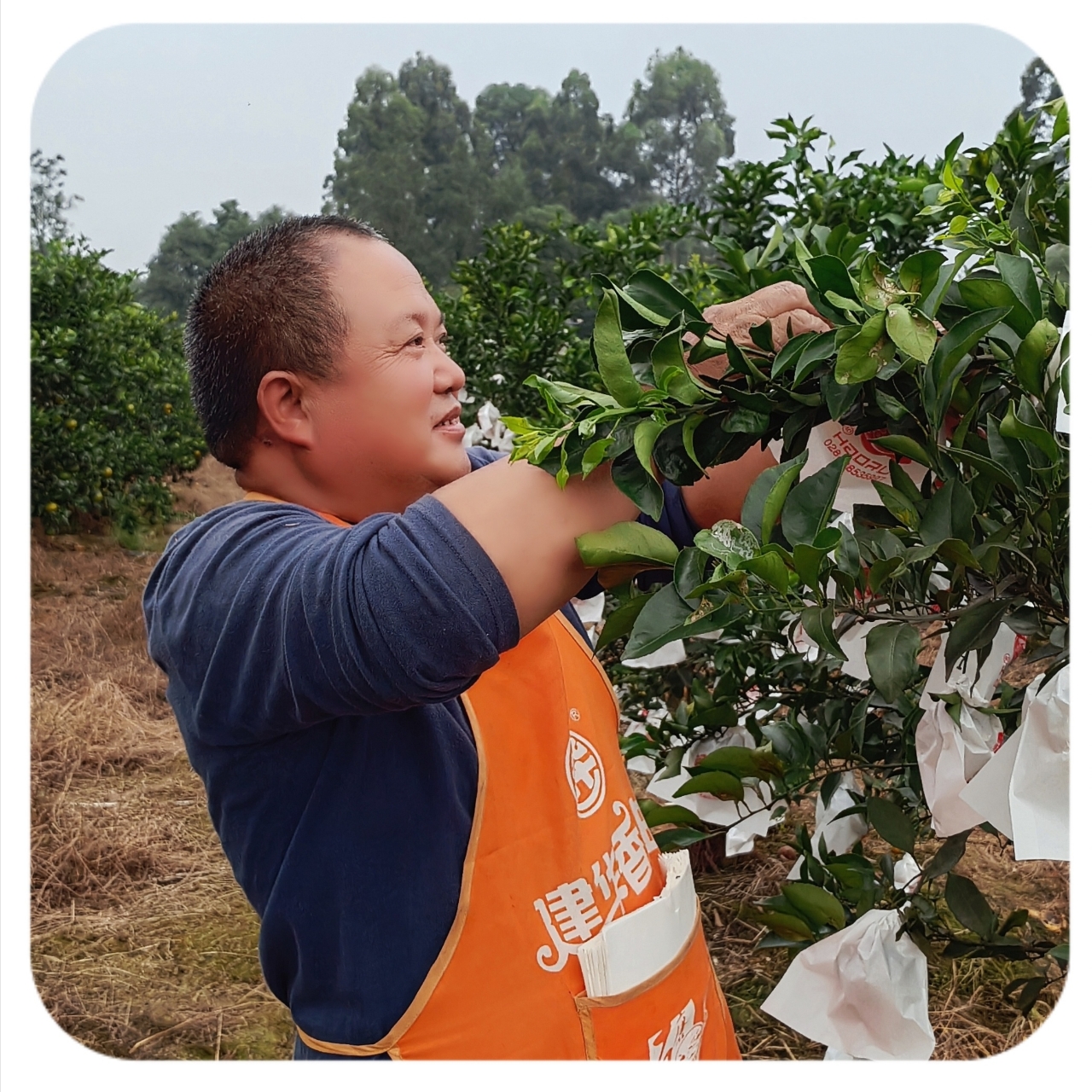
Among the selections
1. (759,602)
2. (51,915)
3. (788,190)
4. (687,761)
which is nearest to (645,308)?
(759,602)

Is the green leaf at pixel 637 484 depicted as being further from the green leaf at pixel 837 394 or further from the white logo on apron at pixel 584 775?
the white logo on apron at pixel 584 775

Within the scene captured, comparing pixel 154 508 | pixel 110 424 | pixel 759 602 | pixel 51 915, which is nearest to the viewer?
pixel 759 602

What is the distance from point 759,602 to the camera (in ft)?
1.37

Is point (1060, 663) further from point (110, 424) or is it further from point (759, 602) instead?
point (110, 424)

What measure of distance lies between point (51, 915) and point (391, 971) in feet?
5.25

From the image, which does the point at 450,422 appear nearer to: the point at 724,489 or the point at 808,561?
the point at 724,489

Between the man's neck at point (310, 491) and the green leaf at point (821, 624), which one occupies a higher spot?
the green leaf at point (821, 624)

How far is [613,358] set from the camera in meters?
0.43

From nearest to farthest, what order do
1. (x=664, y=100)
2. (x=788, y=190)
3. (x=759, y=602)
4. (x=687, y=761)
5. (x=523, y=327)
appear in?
(x=759, y=602) → (x=687, y=761) → (x=788, y=190) → (x=523, y=327) → (x=664, y=100)

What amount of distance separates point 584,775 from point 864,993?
0.24m

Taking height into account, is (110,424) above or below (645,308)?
below

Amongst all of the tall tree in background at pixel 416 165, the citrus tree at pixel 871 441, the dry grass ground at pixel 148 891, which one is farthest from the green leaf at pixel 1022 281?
the tall tree in background at pixel 416 165

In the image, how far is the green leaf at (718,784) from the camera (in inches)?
27.1

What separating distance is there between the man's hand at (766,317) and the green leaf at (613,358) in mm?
58
